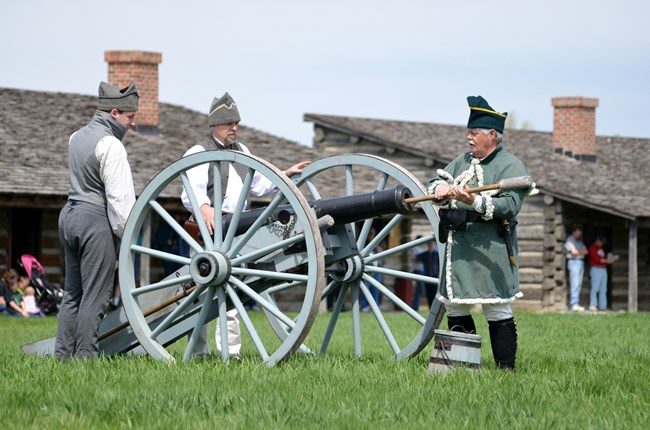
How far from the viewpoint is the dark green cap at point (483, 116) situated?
7.39 metres

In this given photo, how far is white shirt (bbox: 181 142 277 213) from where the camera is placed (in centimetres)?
812

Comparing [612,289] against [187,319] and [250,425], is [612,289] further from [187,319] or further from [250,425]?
[250,425]

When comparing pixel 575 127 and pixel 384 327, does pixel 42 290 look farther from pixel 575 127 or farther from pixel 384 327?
pixel 575 127

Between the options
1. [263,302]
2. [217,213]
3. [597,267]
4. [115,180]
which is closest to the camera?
[263,302]

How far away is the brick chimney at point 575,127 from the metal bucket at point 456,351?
2591 centimetres

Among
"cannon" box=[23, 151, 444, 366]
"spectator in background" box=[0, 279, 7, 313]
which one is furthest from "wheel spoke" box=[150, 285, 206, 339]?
"spectator in background" box=[0, 279, 7, 313]

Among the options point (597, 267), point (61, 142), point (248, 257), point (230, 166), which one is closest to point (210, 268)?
point (248, 257)

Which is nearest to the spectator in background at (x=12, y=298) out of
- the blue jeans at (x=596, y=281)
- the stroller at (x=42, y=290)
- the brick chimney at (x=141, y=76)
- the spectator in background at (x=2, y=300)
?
the spectator in background at (x=2, y=300)

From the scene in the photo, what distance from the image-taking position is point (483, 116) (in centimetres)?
740

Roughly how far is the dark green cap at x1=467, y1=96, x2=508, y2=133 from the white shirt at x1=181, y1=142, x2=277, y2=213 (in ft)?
4.53

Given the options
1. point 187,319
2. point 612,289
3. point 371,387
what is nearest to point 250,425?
point 371,387

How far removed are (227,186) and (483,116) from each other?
1939mm

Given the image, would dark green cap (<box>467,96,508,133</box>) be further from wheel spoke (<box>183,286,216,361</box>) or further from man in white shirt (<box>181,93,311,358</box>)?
wheel spoke (<box>183,286,216,361</box>)

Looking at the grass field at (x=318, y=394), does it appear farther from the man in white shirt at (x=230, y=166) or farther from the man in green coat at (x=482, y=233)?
the man in white shirt at (x=230, y=166)
